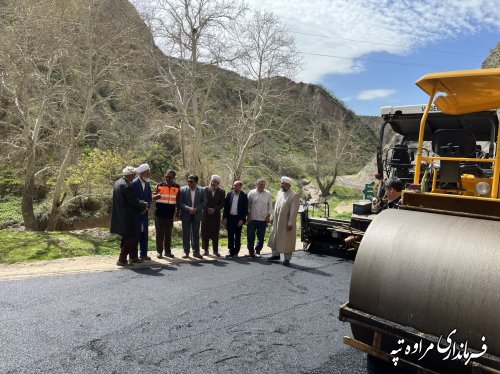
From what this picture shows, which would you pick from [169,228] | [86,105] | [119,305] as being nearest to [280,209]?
[169,228]

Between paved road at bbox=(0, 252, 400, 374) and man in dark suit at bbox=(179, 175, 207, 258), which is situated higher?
man in dark suit at bbox=(179, 175, 207, 258)

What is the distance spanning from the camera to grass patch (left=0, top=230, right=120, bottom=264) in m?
8.87

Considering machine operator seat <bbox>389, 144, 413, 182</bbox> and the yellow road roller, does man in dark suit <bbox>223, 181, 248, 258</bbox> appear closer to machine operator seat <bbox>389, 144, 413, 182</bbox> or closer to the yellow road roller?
machine operator seat <bbox>389, 144, 413, 182</bbox>

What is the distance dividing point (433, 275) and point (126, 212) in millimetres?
5319

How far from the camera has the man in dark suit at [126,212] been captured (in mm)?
7047

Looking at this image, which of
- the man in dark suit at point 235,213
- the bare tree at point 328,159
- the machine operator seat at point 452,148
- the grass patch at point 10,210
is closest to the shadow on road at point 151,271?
the man in dark suit at point 235,213

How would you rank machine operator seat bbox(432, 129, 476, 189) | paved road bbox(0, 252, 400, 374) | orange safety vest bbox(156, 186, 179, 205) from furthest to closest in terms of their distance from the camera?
orange safety vest bbox(156, 186, 179, 205), machine operator seat bbox(432, 129, 476, 189), paved road bbox(0, 252, 400, 374)

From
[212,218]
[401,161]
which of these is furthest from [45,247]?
[401,161]

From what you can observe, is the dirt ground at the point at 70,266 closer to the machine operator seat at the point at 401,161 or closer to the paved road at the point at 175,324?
the paved road at the point at 175,324

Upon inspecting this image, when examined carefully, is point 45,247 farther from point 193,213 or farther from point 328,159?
point 328,159

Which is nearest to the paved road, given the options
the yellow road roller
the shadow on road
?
the shadow on road

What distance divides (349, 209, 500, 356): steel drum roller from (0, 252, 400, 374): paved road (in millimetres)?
1001

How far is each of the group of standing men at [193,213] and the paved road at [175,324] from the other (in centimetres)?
92

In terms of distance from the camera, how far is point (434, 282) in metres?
2.90
